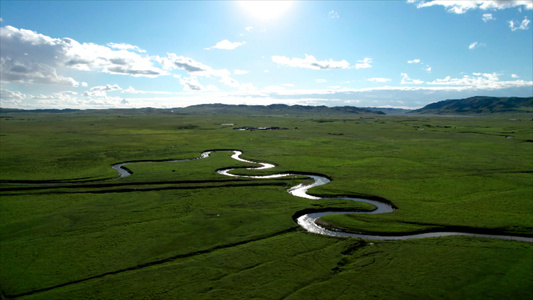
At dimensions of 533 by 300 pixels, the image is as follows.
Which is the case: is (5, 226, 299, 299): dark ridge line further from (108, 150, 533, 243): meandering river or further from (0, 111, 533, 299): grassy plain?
(108, 150, 533, 243): meandering river

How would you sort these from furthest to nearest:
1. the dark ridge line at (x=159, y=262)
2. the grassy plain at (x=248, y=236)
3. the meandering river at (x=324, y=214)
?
the meandering river at (x=324, y=214)
the grassy plain at (x=248, y=236)
the dark ridge line at (x=159, y=262)

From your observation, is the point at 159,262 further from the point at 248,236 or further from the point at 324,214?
the point at 324,214

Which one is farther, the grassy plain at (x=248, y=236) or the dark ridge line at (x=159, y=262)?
the grassy plain at (x=248, y=236)

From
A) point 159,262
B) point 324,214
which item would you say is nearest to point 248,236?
point 159,262

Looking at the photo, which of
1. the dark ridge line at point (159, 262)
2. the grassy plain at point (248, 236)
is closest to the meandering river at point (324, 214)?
the grassy plain at point (248, 236)

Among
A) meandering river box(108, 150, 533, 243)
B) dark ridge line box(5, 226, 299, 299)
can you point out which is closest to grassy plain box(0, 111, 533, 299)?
dark ridge line box(5, 226, 299, 299)

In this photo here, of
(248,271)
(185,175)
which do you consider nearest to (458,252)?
(248,271)

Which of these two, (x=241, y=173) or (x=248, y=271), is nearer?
(x=248, y=271)

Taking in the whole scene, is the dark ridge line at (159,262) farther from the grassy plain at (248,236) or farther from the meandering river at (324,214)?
the meandering river at (324,214)

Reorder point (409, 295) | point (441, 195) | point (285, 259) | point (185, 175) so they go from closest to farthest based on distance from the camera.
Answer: point (409, 295) → point (285, 259) → point (441, 195) → point (185, 175)

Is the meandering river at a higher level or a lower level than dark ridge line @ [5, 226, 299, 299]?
higher

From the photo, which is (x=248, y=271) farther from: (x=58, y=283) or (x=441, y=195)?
(x=441, y=195)
